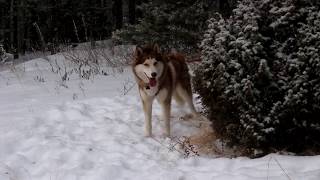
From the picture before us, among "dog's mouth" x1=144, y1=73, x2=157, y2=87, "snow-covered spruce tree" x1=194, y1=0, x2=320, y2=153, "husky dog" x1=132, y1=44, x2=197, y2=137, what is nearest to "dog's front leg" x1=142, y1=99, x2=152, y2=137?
"husky dog" x1=132, y1=44, x2=197, y2=137

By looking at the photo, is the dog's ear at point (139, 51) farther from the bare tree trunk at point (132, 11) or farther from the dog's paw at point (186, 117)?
the bare tree trunk at point (132, 11)

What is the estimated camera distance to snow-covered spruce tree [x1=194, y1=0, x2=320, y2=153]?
530cm

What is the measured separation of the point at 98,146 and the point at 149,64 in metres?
1.22

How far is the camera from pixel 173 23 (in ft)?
40.4

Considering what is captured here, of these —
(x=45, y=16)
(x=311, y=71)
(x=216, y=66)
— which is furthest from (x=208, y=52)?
(x=45, y=16)

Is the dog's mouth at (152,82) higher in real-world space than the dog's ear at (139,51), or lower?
lower

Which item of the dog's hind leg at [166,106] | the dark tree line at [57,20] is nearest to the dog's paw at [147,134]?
the dog's hind leg at [166,106]

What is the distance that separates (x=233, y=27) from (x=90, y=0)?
2570 cm

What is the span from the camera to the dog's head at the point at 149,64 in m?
6.50

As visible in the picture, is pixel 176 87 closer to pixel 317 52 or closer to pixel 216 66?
pixel 216 66

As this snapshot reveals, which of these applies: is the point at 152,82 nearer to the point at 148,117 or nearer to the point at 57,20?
the point at 148,117

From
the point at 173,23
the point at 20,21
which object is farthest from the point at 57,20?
the point at 173,23

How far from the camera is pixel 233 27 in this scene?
5.84 meters

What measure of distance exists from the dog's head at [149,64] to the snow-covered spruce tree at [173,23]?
538 cm
